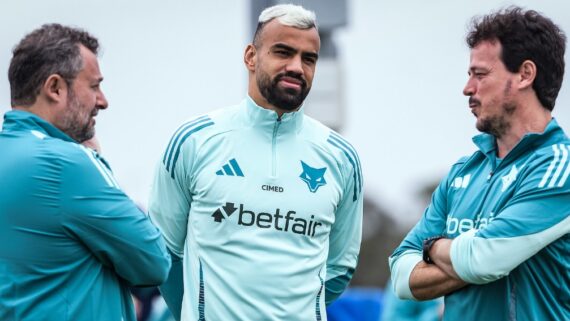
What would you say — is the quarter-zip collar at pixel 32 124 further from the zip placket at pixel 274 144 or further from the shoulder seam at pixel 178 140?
the zip placket at pixel 274 144

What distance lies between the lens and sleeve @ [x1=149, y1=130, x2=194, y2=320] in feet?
21.4

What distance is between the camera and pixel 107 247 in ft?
18.2

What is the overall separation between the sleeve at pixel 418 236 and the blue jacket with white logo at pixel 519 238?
8.6 inches

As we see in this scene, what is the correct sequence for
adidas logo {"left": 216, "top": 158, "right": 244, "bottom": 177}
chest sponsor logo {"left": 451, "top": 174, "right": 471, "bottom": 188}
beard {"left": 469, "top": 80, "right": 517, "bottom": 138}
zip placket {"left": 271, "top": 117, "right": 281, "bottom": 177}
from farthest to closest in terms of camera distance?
zip placket {"left": 271, "top": 117, "right": 281, "bottom": 177} < adidas logo {"left": 216, "top": 158, "right": 244, "bottom": 177} < chest sponsor logo {"left": 451, "top": 174, "right": 471, "bottom": 188} < beard {"left": 469, "top": 80, "right": 517, "bottom": 138}

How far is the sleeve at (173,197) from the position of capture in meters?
6.53

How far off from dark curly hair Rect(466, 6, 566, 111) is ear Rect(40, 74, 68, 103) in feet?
7.00

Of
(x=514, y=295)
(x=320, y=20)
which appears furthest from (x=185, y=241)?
(x=320, y=20)

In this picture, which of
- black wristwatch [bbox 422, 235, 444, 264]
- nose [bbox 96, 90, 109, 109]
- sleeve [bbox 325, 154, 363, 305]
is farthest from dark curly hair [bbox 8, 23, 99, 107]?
black wristwatch [bbox 422, 235, 444, 264]

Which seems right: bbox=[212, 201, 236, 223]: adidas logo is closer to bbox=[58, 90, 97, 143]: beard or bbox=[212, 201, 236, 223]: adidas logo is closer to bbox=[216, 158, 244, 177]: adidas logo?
bbox=[216, 158, 244, 177]: adidas logo

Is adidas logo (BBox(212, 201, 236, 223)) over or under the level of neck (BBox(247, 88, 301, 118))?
under

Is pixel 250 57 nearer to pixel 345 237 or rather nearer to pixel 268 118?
pixel 268 118

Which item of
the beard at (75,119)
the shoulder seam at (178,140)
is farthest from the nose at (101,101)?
the shoulder seam at (178,140)

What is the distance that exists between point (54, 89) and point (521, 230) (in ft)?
7.48

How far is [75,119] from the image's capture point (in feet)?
18.8
